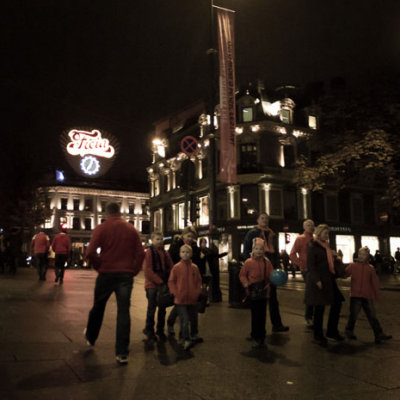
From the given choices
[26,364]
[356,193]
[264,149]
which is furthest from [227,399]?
[356,193]

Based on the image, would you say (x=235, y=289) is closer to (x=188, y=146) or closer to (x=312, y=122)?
(x=188, y=146)

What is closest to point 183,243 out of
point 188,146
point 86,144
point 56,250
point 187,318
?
point 187,318

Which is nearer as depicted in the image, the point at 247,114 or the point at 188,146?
the point at 188,146

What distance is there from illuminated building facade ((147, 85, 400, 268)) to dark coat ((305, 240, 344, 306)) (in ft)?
97.9

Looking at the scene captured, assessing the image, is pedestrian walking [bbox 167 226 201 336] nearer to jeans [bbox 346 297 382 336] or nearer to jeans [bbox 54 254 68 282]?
jeans [bbox 346 297 382 336]

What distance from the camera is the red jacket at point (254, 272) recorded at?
21.3ft

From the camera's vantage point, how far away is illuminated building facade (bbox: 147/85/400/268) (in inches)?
1555

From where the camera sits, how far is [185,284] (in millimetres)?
6297

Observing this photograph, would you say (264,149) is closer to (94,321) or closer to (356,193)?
(356,193)

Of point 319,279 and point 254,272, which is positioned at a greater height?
point 254,272

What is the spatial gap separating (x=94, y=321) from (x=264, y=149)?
3571 cm

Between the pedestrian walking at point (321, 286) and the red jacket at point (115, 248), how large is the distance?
2.51 metres

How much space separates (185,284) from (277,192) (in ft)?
113

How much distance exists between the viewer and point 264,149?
40.3 metres
